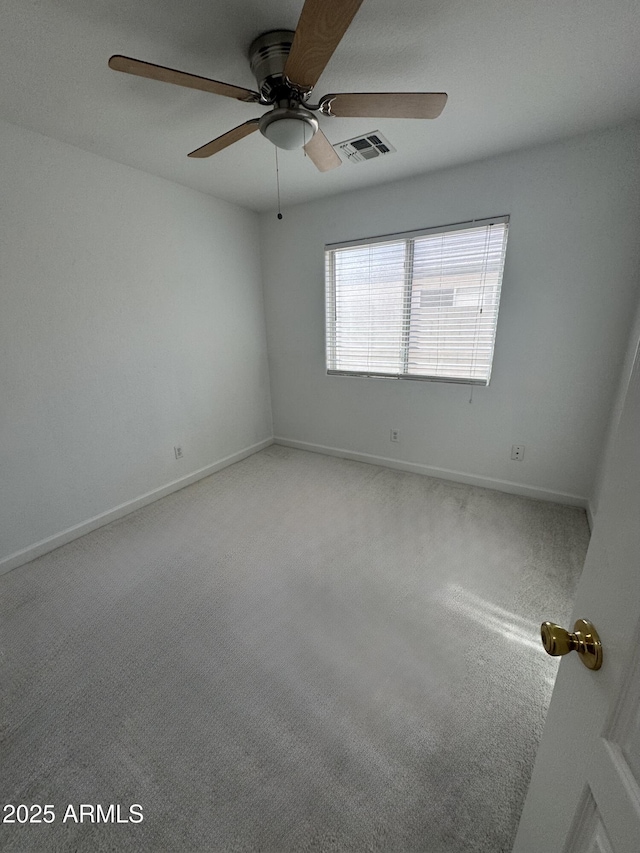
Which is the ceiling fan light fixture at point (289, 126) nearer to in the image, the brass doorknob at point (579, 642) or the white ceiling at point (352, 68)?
the white ceiling at point (352, 68)

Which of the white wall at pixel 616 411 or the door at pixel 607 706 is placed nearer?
the door at pixel 607 706

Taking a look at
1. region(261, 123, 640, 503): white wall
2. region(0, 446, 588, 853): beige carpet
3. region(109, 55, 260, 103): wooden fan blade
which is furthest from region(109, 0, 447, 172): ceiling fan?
region(0, 446, 588, 853): beige carpet

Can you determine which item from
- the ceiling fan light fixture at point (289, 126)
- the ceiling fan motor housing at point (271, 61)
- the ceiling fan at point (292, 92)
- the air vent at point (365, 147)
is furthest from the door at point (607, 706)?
the air vent at point (365, 147)

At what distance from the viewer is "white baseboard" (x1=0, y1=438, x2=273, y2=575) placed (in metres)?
2.07

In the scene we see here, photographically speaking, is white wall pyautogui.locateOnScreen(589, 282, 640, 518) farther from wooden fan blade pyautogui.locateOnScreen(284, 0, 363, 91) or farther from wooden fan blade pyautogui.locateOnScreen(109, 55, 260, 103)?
wooden fan blade pyautogui.locateOnScreen(109, 55, 260, 103)

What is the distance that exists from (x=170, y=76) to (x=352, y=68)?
0.80 m

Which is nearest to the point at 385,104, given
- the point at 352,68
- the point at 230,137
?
the point at 352,68

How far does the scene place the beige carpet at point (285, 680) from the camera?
1001mm

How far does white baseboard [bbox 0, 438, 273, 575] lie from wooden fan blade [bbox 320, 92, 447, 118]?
2693 mm

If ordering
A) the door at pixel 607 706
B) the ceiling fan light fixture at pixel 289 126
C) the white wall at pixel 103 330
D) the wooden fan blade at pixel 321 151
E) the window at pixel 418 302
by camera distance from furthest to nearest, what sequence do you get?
the window at pixel 418 302 < the white wall at pixel 103 330 < the wooden fan blade at pixel 321 151 < the ceiling fan light fixture at pixel 289 126 < the door at pixel 607 706

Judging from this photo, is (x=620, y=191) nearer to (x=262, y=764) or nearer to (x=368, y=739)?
(x=368, y=739)

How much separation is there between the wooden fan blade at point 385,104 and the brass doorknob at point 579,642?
1696 mm

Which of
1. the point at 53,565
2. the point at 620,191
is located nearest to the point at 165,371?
the point at 53,565

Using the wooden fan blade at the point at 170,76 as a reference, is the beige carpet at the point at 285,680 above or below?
below
